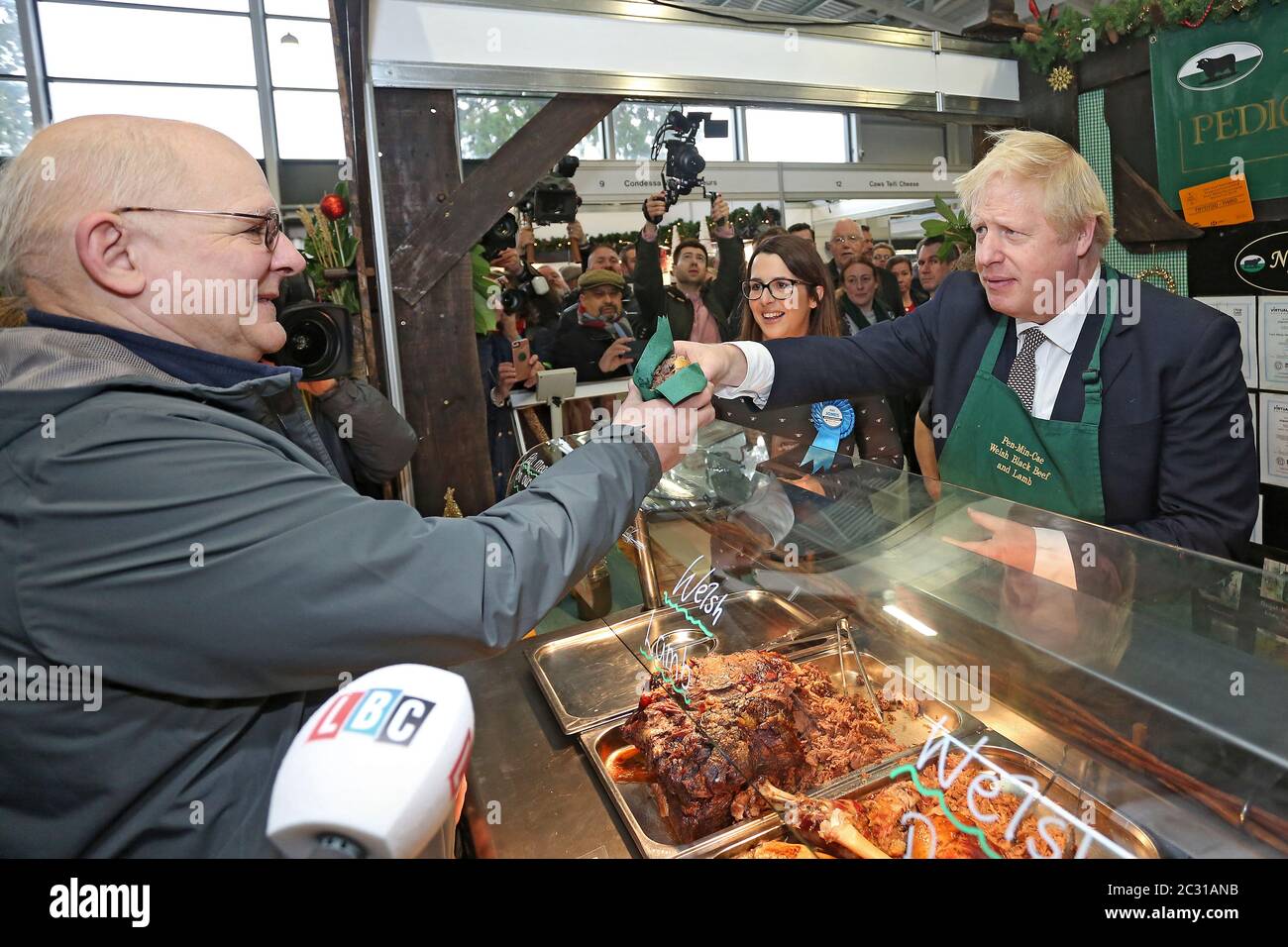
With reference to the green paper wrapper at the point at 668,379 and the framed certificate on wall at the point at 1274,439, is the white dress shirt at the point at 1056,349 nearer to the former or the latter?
the green paper wrapper at the point at 668,379

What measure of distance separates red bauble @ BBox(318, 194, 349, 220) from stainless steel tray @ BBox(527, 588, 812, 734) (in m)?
3.02

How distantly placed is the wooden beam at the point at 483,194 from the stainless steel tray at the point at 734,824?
2.92 meters

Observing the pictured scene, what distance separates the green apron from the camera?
1.94m

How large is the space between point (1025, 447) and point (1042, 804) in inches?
45.9

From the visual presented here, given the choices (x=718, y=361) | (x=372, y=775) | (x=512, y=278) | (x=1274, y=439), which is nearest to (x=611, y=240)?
(x=512, y=278)

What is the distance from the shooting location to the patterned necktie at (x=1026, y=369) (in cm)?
206

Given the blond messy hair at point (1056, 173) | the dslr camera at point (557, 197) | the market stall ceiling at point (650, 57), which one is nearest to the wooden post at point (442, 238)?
the market stall ceiling at point (650, 57)

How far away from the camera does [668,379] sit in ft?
5.01

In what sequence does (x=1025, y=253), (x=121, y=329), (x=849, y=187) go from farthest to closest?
1. (x=849, y=187)
2. (x=1025, y=253)
3. (x=121, y=329)

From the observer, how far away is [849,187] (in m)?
8.97
